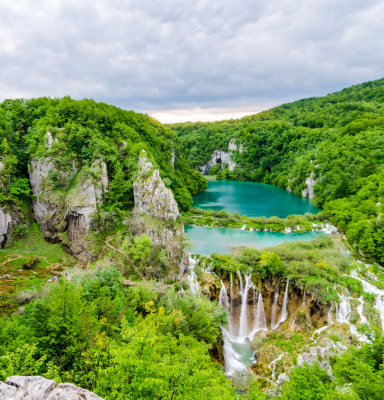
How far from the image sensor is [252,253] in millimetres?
26672

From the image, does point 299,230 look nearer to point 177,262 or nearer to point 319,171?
point 177,262

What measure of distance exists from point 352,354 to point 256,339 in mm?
12250

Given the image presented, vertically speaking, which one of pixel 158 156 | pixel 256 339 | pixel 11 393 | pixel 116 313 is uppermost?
pixel 158 156

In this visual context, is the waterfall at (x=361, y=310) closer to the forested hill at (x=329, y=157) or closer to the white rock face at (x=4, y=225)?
the forested hill at (x=329, y=157)

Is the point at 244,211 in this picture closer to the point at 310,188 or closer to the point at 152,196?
the point at 310,188

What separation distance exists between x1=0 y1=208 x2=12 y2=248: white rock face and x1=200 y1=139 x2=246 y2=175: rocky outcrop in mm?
93598

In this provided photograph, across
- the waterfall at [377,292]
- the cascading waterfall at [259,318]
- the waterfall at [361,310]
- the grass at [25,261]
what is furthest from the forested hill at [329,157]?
the grass at [25,261]

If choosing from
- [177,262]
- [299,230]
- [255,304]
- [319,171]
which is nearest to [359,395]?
[255,304]

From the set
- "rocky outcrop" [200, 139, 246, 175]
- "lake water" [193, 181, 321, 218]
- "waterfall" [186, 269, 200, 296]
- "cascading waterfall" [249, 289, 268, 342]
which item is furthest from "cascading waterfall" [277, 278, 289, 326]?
"rocky outcrop" [200, 139, 246, 175]

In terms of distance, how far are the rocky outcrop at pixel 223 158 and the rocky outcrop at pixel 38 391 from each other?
109 meters

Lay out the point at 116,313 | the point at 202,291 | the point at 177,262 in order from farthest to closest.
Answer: the point at 177,262
the point at 202,291
the point at 116,313

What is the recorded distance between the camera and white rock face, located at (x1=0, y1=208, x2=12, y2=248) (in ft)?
85.1

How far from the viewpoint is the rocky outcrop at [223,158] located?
11072cm

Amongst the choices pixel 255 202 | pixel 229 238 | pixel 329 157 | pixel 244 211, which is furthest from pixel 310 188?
pixel 229 238
